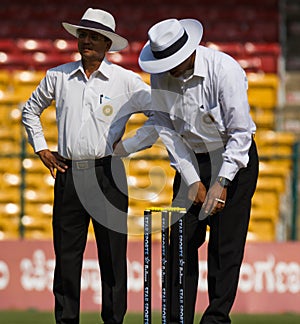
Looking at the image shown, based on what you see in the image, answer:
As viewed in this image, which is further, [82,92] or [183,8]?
[183,8]

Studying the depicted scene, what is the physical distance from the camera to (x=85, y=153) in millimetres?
Result: 5898

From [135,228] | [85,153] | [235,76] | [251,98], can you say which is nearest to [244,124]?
[235,76]

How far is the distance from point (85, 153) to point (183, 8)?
8.40 m

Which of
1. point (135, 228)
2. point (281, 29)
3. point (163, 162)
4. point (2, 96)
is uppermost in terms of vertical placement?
point (281, 29)

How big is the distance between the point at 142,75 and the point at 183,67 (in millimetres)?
6294

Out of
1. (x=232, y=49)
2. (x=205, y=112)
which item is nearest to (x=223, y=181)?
(x=205, y=112)

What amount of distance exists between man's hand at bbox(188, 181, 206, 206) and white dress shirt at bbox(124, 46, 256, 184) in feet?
0.11

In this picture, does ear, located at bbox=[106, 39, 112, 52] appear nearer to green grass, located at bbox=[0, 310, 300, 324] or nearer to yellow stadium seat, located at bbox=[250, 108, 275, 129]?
green grass, located at bbox=[0, 310, 300, 324]

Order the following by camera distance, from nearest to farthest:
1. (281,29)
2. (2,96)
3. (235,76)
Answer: (235,76), (2,96), (281,29)

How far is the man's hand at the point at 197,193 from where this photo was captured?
5.57 m

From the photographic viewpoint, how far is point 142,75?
11.7 metres

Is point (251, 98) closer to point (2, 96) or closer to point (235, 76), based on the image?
point (2, 96)

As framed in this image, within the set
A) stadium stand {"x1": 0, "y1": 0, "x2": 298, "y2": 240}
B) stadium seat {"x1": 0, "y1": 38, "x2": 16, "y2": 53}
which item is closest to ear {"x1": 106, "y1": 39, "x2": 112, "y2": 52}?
stadium stand {"x1": 0, "y1": 0, "x2": 298, "y2": 240}

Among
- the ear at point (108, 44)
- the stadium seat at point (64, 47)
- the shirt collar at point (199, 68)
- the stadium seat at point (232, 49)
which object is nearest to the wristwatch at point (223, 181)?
the shirt collar at point (199, 68)
